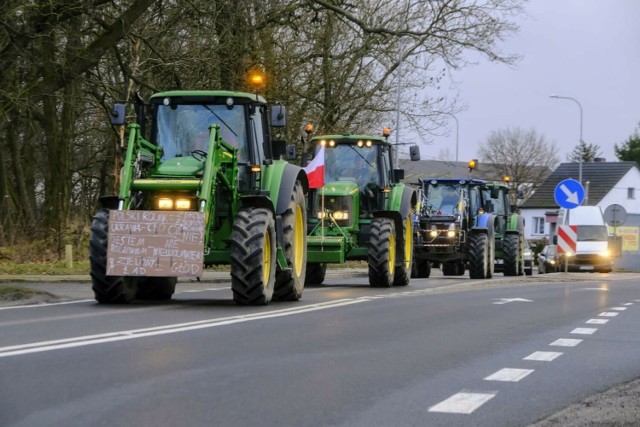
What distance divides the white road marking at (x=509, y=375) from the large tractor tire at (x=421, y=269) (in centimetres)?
2433

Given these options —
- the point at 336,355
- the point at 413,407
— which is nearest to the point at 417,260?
the point at 336,355

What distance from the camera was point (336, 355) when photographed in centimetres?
1006

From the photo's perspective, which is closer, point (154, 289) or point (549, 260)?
point (154, 289)

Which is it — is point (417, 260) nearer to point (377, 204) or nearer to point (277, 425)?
point (377, 204)

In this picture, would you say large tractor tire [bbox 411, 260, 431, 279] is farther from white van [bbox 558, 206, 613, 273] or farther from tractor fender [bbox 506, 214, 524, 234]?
white van [bbox 558, 206, 613, 273]

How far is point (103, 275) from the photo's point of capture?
50.4 feet

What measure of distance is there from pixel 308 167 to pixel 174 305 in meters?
7.15

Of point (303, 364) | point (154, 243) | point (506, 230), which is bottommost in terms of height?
point (303, 364)

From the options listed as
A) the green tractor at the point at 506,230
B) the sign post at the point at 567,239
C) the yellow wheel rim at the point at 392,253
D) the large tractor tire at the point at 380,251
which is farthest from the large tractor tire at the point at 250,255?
the green tractor at the point at 506,230

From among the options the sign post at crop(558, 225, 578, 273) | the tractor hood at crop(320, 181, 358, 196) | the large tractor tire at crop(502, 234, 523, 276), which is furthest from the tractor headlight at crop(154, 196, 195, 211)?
the large tractor tire at crop(502, 234, 523, 276)

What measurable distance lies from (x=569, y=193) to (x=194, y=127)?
16.5 m

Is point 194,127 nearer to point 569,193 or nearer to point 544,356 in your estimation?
point 544,356

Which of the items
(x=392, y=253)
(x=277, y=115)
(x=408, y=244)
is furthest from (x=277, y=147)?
(x=408, y=244)

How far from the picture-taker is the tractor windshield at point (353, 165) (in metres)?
24.3
